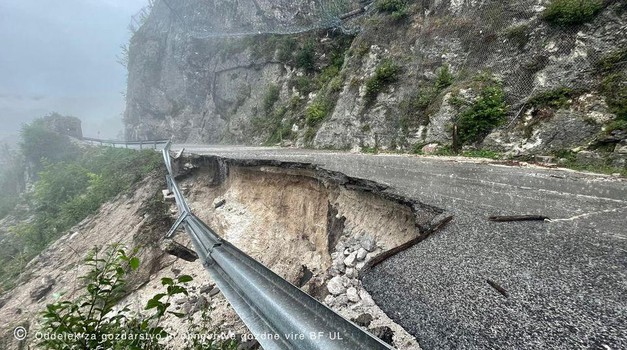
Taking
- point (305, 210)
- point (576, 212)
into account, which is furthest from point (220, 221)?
point (576, 212)

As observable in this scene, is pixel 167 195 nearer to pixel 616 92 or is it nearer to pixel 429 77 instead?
pixel 429 77

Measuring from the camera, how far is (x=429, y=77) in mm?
11531

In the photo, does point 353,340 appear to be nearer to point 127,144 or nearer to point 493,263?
point 493,263

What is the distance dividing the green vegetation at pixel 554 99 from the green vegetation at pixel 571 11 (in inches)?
92.8

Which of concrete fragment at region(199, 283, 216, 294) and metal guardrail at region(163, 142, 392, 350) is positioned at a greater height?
metal guardrail at region(163, 142, 392, 350)

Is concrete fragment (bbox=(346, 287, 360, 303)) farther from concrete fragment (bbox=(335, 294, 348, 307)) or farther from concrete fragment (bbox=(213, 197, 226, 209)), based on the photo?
concrete fragment (bbox=(213, 197, 226, 209))

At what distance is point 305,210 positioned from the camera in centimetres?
693

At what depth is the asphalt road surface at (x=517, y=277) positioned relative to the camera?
180 cm

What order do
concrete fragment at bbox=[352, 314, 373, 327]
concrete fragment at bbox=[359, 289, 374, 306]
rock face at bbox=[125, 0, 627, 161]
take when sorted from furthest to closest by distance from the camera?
1. rock face at bbox=[125, 0, 627, 161]
2. concrete fragment at bbox=[359, 289, 374, 306]
3. concrete fragment at bbox=[352, 314, 373, 327]

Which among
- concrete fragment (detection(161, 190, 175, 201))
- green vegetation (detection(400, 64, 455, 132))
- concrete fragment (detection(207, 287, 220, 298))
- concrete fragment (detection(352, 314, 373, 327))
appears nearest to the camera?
concrete fragment (detection(352, 314, 373, 327))

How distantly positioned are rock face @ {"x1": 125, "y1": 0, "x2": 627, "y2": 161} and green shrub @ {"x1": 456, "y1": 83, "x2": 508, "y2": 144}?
0.11 m

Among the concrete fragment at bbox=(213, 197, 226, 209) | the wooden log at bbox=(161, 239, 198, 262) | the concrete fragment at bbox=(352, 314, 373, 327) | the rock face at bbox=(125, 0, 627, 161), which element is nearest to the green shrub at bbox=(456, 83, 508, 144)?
the rock face at bbox=(125, 0, 627, 161)

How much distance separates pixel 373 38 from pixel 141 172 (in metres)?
12.9

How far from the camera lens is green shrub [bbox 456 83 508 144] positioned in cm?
878
